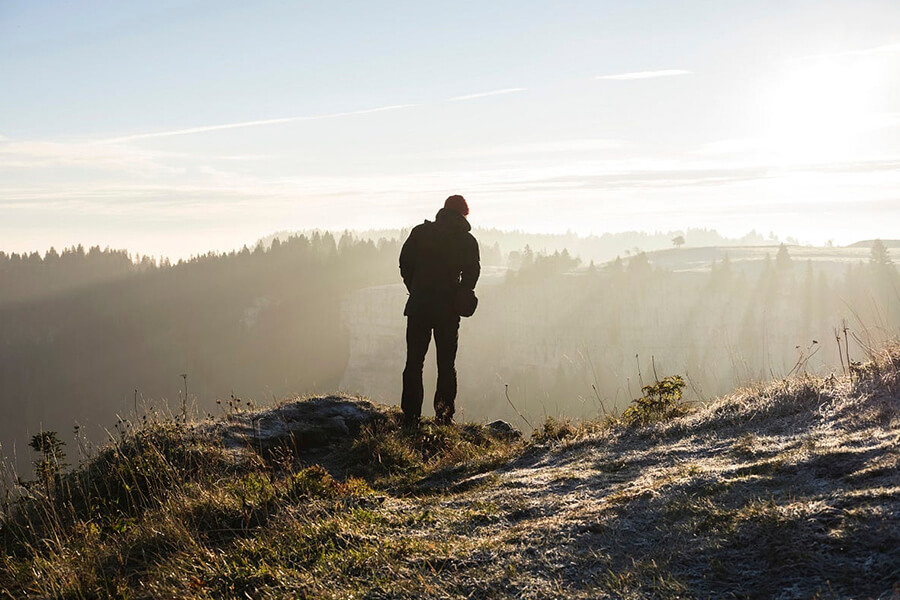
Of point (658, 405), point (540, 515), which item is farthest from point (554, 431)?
point (540, 515)

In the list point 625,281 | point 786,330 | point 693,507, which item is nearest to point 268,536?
→ point 693,507

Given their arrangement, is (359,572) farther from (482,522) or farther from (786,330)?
(786,330)

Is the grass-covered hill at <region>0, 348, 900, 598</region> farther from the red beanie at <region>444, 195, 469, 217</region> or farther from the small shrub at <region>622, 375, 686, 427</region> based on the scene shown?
the red beanie at <region>444, 195, 469, 217</region>

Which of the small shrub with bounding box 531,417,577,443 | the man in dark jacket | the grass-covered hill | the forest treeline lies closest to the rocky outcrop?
the grass-covered hill

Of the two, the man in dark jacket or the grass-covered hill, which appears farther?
the man in dark jacket

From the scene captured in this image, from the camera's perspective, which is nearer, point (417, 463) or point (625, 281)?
point (417, 463)

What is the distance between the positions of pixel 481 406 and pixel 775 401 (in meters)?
120

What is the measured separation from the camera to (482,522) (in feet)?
15.4

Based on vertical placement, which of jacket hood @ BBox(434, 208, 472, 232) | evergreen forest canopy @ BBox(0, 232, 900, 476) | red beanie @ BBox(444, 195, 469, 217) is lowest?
evergreen forest canopy @ BBox(0, 232, 900, 476)

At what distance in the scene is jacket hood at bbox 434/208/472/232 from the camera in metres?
9.60

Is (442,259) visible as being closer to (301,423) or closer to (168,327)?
(301,423)

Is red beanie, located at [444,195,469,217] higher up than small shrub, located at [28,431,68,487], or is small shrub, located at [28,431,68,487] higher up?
red beanie, located at [444,195,469,217]

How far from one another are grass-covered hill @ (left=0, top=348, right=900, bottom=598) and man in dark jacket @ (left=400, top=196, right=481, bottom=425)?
197 centimetres

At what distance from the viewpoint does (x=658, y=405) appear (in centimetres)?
781
